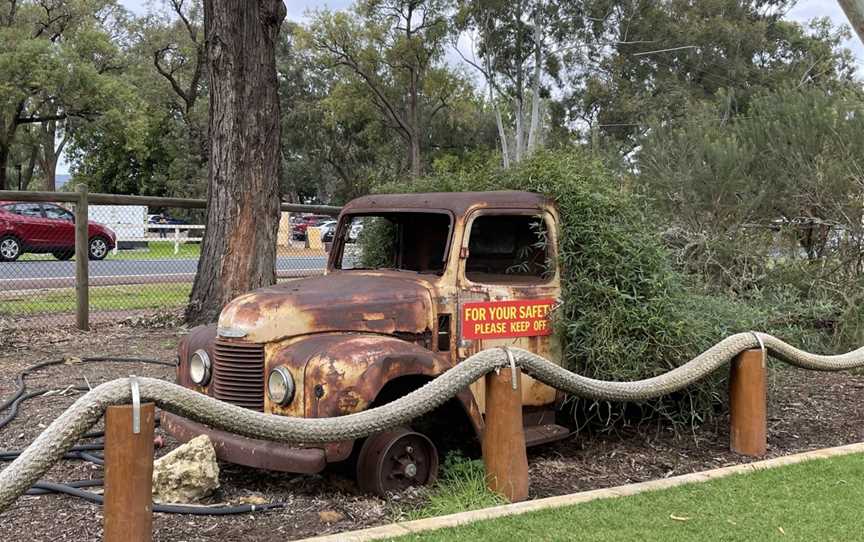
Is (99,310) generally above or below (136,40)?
below

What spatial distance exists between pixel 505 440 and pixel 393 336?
873 mm

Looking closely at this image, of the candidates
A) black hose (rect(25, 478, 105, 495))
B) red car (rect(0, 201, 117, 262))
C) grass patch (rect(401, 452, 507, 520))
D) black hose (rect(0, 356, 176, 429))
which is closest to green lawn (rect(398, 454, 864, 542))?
grass patch (rect(401, 452, 507, 520))

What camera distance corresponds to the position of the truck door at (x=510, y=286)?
15.8ft

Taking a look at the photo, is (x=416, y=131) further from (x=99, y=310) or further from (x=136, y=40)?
(x=99, y=310)

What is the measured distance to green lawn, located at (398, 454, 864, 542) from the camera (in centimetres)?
366

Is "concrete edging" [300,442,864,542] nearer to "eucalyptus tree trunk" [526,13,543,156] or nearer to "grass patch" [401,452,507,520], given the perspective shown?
"grass patch" [401,452,507,520]

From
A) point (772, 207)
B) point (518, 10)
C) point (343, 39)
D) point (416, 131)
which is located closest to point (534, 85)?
point (518, 10)

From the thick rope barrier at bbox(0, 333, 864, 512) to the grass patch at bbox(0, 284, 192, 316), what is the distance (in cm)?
714

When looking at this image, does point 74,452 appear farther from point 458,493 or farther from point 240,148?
point 240,148

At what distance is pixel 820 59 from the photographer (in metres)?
35.0

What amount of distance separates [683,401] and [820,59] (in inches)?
1372

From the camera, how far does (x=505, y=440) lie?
416cm

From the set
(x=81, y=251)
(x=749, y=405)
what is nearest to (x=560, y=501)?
(x=749, y=405)

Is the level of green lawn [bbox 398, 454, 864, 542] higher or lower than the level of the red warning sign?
lower
